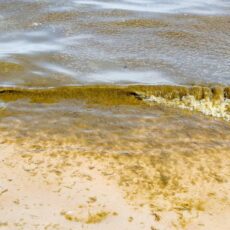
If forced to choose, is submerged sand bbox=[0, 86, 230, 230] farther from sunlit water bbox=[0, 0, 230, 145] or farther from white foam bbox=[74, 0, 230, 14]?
white foam bbox=[74, 0, 230, 14]

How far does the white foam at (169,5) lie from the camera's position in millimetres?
8086

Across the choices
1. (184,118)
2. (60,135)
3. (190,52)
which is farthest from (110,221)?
(190,52)

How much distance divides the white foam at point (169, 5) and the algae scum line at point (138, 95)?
10.4 ft

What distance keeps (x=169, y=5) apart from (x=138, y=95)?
150 inches

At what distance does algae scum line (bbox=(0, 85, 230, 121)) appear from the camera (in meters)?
5.00

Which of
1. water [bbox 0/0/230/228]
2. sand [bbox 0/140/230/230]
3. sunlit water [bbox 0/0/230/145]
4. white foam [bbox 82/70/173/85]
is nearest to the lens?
sand [bbox 0/140/230/230]

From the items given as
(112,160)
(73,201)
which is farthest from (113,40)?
(73,201)

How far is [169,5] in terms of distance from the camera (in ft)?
27.5

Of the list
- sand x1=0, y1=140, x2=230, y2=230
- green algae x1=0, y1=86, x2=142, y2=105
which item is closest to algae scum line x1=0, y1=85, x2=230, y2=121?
green algae x1=0, y1=86, x2=142, y2=105

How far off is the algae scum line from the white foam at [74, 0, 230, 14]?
3180mm

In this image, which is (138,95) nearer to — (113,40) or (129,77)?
(129,77)

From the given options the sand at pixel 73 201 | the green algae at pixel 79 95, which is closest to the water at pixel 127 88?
the green algae at pixel 79 95

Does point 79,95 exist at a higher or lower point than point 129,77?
lower

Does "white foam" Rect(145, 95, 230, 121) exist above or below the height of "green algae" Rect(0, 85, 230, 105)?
below
